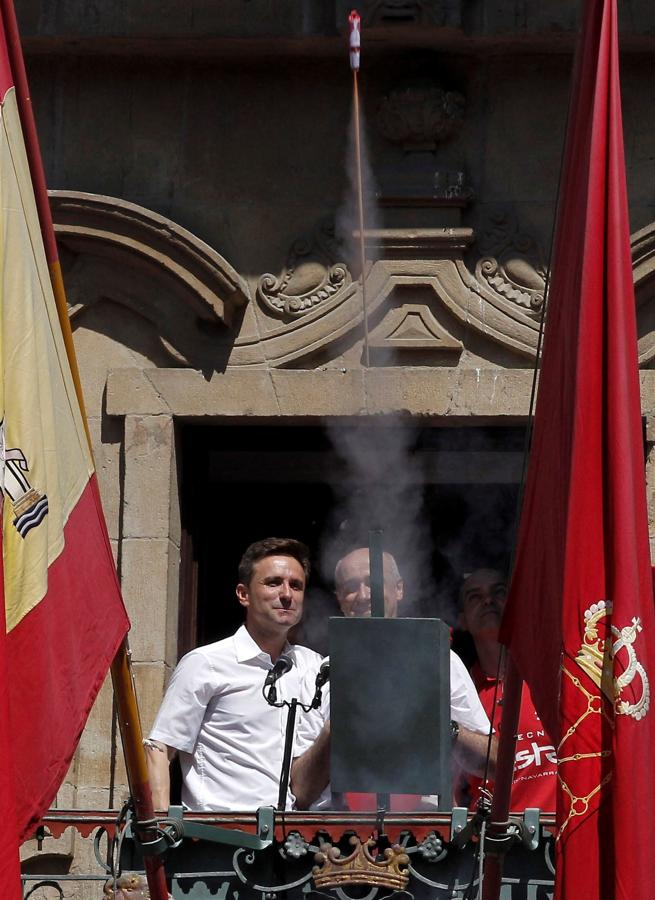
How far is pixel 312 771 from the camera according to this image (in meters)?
7.30

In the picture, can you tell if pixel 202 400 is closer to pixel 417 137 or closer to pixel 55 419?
pixel 417 137

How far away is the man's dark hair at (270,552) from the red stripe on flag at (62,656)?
109 centimetres

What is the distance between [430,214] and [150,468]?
5.36 feet

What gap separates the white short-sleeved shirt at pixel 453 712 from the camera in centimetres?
752

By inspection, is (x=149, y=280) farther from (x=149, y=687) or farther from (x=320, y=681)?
(x=320, y=681)

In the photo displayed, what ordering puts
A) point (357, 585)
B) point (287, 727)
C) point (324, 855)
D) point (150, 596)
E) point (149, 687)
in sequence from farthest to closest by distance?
point (150, 596), point (149, 687), point (357, 585), point (287, 727), point (324, 855)

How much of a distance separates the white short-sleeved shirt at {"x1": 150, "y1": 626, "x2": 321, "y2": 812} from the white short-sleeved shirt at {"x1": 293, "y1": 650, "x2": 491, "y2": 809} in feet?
0.24

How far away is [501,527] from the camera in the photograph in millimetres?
9945

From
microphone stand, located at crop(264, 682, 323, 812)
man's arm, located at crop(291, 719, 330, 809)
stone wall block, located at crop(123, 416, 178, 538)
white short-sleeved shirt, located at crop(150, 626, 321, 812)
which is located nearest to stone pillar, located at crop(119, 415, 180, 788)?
stone wall block, located at crop(123, 416, 178, 538)

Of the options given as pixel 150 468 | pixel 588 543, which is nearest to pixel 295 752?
pixel 588 543

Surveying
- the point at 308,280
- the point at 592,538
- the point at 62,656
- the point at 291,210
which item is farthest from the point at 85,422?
the point at 291,210

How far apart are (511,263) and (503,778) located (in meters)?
3.38

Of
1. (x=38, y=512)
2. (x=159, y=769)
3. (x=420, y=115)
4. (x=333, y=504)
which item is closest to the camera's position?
(x=38, y=512)

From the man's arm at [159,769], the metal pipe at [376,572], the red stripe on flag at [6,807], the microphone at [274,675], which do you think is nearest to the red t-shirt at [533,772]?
the microphone at [274,675]
